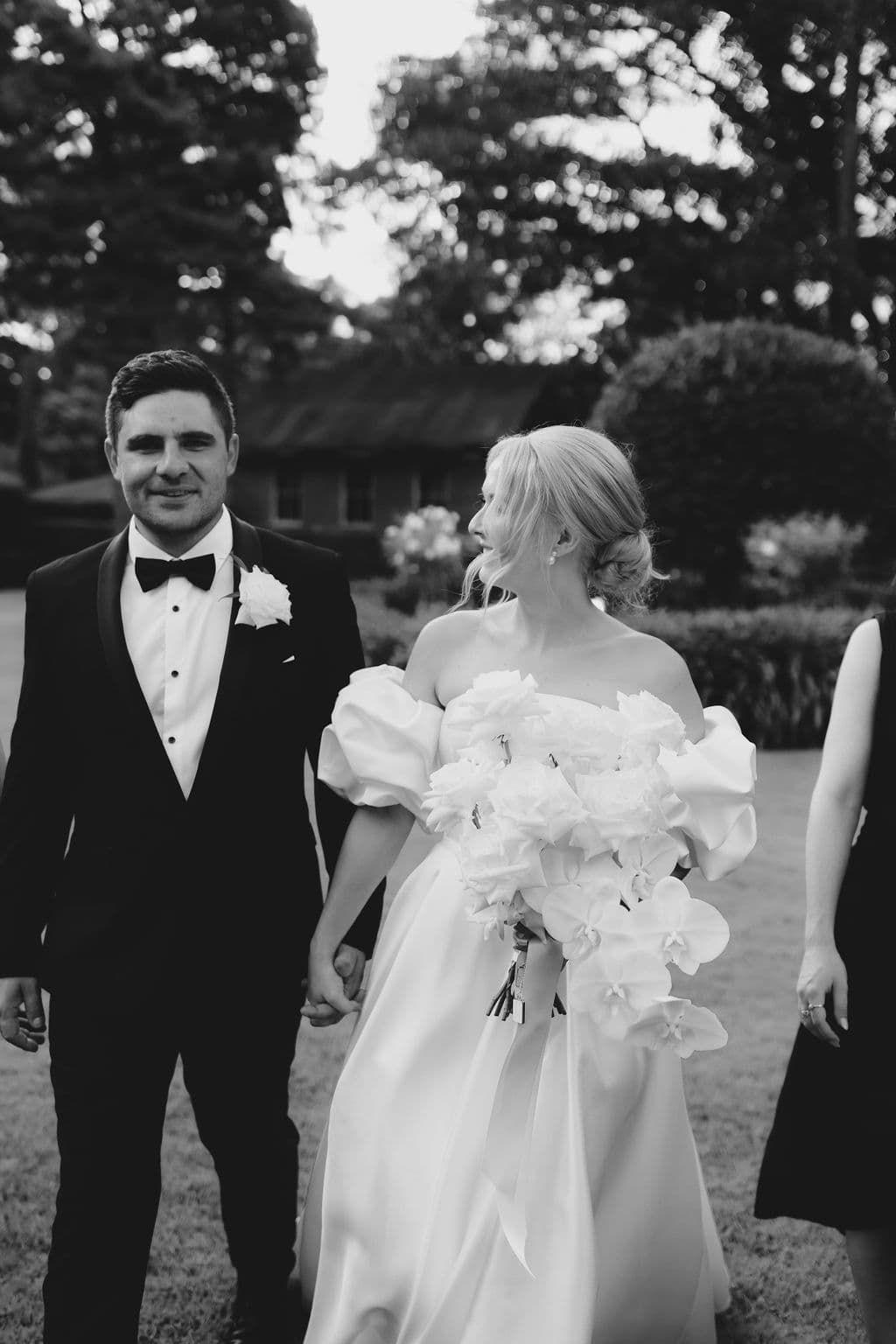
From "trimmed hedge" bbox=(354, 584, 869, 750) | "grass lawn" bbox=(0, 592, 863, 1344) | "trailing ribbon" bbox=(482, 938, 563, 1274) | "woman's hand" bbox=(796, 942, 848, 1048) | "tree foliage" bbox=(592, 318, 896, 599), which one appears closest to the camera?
"trailing ribbon" bbox=(482, 938, 563, 1274)

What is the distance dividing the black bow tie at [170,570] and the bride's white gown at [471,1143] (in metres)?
0.44

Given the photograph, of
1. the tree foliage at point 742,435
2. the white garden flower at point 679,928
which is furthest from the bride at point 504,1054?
the tree foliage at point 742,435

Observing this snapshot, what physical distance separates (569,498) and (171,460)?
0.91 m

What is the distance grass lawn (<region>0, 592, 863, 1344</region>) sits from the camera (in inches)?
135

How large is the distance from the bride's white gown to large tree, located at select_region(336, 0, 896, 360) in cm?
2589

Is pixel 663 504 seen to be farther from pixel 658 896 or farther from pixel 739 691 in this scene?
pixel 658 896

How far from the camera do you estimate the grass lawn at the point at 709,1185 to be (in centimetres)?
342

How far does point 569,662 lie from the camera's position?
3014 mm

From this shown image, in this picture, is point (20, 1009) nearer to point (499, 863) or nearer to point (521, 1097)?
point (521, 1097)

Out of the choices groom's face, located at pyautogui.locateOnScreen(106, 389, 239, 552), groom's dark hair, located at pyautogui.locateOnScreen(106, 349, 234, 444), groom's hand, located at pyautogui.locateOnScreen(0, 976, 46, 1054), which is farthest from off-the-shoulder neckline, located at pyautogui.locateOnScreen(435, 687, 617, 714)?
groom's hand, located at pyautogui.locateOnScreen(0, 976, 46, 1054)

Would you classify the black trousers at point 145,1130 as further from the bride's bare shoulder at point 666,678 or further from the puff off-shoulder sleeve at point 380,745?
the bride's bare shoulder at point 666,678

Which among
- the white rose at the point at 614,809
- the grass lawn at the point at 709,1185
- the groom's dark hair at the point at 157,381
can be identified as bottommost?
the grass lawn at the point at 709,1185

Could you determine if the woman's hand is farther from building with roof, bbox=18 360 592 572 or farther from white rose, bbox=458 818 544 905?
building with roof, bbox=18 360 592 572

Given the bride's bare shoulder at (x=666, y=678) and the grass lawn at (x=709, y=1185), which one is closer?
the bride's bare shoulder at (x=666, y=678)
